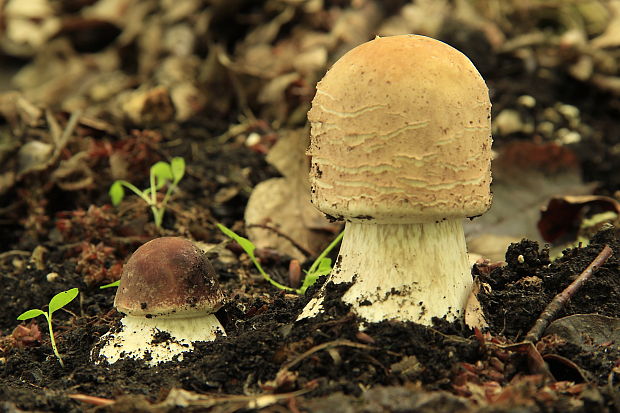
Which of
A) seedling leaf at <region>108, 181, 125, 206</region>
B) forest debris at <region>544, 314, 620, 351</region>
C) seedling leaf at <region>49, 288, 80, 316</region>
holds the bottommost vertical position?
seedling leaf at <region>108, 181, 125, 206</region>

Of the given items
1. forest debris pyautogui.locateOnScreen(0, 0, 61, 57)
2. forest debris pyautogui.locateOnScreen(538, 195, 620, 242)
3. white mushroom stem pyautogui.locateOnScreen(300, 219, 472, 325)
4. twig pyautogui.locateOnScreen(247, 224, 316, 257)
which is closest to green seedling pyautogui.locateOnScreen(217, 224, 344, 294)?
twig pyautogui.locateOnScreen(247, 224, 316, 257)

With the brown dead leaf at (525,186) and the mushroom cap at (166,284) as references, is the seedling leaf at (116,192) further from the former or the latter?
the brown dead leaf at (525,186)

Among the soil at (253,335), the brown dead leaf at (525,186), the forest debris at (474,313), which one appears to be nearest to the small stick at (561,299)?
the soil at (253,335)

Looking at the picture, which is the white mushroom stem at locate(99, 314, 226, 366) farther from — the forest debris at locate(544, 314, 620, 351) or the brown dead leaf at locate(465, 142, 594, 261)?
the brown dead leaf at locate(465, 142, 594, 261)

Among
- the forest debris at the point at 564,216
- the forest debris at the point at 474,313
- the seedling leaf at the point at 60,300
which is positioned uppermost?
the forest debris at the point at 474,313

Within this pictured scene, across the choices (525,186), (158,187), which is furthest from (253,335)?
(525,186)

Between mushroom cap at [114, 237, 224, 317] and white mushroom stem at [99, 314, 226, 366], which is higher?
mushroom cap at [114, 237, 224, 317]

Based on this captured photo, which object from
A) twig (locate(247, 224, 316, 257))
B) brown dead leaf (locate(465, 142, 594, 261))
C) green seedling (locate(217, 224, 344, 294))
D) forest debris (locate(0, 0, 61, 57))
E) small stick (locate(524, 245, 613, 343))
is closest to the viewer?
small stick (locate(524, 245, 613, 343))

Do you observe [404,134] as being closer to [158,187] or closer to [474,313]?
[474,313]
